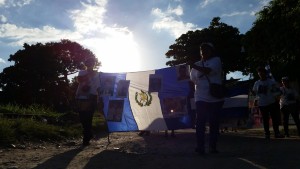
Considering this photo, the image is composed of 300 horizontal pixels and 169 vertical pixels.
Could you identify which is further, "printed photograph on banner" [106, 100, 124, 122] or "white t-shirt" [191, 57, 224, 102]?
"printed photograph on banner" [106, 100, 124, 122]

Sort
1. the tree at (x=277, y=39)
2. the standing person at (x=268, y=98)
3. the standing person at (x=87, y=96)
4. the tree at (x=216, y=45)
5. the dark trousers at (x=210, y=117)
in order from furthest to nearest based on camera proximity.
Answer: the tree at (x=216, y=45)
the tree at (x=277, y=39)
the standing person at (x=268, y=98)
the standing person at (x=87, y=96)
the dark trousers at (x=210, y=117)

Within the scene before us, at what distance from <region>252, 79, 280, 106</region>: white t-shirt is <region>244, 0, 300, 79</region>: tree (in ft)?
38.0

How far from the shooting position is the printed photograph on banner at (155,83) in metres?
9.84

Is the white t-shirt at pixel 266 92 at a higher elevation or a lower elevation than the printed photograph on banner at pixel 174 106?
higher

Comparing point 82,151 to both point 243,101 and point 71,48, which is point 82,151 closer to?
point 243,101

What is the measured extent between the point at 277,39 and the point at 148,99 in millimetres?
17393

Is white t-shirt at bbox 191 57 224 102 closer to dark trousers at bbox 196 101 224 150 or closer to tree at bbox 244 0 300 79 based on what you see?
dark trousers at bbox 196 101 224 150

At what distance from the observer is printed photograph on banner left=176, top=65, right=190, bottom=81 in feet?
31.7

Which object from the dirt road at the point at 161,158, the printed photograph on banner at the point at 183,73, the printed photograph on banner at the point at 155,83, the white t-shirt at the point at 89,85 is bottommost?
the dirt road at the point at 161,158

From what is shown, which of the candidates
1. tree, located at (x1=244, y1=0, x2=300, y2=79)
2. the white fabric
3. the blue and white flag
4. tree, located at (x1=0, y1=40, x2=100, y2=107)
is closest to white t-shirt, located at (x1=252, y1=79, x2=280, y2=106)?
the blue and white flag

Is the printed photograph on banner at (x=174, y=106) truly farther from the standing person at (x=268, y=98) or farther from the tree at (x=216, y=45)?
the tree at (x=216, y=45)

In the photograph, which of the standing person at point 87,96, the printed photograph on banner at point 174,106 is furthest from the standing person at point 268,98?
the standing person at point 87,96

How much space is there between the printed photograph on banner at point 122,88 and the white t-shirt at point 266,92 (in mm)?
3136

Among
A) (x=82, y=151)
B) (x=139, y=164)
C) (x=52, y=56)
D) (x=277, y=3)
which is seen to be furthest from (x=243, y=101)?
(x=52, y=56)
